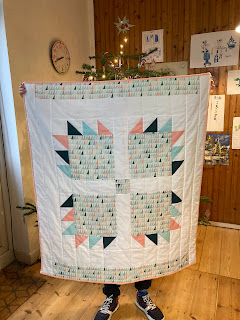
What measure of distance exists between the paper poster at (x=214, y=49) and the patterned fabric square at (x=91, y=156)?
189 cm

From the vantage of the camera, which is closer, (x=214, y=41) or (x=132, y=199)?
(x=132, y=199)

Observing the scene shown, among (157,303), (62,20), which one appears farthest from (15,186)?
(62,20)

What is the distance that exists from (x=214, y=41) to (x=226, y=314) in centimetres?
241

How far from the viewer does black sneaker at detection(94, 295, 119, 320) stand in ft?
5.20

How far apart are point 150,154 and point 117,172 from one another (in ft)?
0.64

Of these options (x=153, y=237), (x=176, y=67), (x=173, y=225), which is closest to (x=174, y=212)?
(x=173, y=225)

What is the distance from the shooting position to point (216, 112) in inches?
105

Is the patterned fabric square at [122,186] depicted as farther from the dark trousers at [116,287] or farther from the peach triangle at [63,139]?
Answer: the dark trousers at [116,287]

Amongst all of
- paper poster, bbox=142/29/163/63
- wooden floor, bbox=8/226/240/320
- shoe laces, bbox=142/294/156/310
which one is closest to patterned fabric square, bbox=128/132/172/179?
shoe laces, bbox=142/294/156/310

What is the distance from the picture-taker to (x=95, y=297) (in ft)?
5.97

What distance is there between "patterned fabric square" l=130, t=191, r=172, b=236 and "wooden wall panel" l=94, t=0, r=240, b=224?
165cm

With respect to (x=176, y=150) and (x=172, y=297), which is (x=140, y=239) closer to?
(x=176, y=150)

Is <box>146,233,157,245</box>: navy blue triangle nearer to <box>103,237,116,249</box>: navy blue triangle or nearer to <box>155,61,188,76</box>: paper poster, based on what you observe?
<box>103,237,116,249</box>: navy blue triangle

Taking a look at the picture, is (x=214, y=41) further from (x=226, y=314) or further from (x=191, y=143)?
(x=226, y=314)
